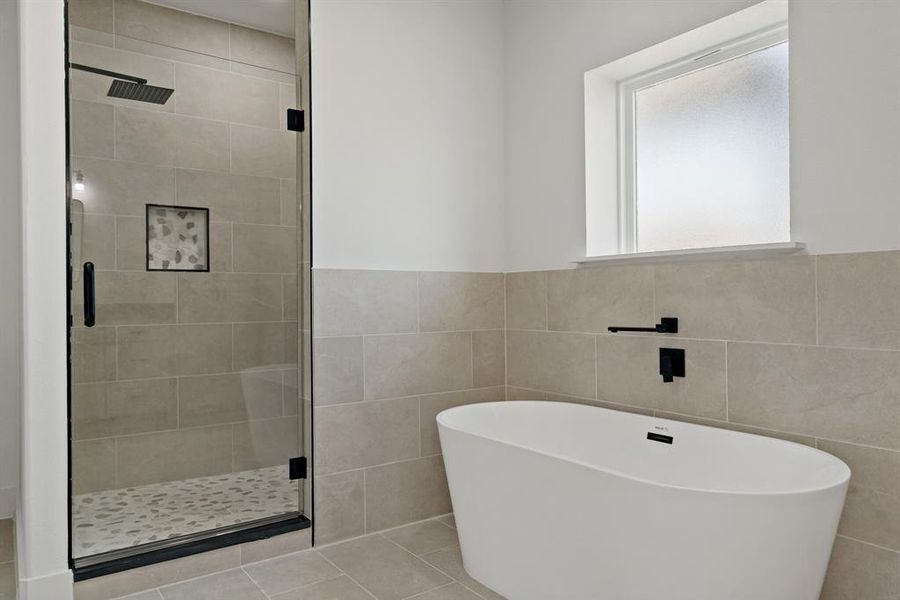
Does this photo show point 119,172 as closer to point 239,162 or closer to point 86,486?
point 239,162

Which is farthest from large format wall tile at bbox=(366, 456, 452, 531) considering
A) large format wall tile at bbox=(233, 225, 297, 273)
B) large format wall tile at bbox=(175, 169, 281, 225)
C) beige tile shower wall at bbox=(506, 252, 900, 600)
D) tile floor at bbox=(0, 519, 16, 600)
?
tile floor at bbox=(0, 519, 16, 600)

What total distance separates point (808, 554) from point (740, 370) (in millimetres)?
825

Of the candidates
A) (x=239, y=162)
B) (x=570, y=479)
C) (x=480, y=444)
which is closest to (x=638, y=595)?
(x=570, y=479)

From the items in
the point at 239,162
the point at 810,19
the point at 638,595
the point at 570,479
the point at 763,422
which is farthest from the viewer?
the point at 239,162

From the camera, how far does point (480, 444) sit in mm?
2227

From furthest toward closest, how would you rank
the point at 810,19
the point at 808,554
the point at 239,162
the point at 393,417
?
1. the point at 393,417
2. the point at 239,162
3. the point at 810,19
4. the point at 808,554

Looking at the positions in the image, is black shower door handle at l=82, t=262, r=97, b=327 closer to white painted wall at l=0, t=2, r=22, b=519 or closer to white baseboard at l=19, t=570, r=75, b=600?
white baseboard at l=19, t=570, r=75, b=600

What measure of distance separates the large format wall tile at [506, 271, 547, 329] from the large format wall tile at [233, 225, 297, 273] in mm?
1196

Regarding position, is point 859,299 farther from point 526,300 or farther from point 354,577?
point 354,577

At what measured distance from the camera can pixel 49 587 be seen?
2.08 m

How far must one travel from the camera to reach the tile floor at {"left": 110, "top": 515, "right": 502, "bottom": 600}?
2.25 metres

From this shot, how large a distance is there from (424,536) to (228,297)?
1.40 metres

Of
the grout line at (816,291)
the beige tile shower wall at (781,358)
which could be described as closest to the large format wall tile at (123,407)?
the beige tile shower wall at (781,358)

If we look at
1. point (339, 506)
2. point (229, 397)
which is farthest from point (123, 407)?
point (339, 506)
